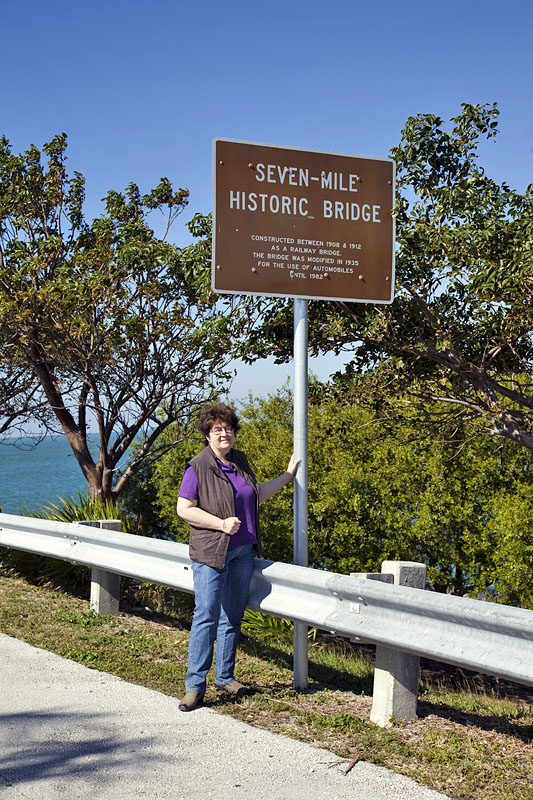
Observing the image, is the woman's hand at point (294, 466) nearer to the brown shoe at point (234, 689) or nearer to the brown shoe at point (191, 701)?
the brown shoe at point (234, 689)

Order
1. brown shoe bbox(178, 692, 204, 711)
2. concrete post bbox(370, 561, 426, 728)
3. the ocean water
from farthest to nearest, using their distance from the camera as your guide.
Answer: the ocean water
brown shoe bbox(178, 692, 204, 711)
concrete post bbox(370, 561, 426, 728)

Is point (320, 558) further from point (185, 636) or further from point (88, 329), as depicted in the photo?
point (185, 636)

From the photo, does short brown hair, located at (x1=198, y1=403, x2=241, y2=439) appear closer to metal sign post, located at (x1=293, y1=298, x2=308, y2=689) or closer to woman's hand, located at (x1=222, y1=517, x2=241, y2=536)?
metal sign post, located at (x1=293, y1=298, x2=308, y2=689)

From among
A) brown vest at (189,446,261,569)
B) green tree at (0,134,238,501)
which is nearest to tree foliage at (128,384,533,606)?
green tree at (0,134,238,501)

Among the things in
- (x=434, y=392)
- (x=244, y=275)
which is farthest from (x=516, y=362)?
(x=244, y=275)

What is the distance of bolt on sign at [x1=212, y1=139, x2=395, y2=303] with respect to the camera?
5086 millimetres

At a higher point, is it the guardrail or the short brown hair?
the short brown hair

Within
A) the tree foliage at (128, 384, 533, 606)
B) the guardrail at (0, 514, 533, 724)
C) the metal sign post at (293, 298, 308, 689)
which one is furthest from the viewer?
the tree foliage at (128, 384, 533, 606)

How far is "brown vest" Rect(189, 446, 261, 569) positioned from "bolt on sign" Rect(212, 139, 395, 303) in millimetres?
1102

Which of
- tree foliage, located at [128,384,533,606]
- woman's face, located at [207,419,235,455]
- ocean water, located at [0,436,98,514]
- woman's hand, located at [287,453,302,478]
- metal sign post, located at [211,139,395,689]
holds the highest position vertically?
metal sign post, located at [211,139,395,689]

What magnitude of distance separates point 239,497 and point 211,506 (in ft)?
0.65

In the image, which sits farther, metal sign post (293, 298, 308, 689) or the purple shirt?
metal sign post (293, 298, 308, 689)

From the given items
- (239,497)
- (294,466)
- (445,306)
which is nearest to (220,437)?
(239,497)

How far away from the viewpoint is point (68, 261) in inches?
451
